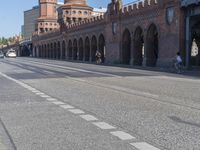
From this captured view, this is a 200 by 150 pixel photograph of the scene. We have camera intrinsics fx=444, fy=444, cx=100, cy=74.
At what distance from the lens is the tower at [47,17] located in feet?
417

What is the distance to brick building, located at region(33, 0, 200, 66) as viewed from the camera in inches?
1674

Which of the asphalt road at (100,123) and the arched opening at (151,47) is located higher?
the arched opening at (151,47)

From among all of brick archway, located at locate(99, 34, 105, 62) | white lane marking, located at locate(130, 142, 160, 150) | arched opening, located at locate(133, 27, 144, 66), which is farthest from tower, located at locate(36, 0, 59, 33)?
white lane marking, located at locate(130, 142, 160, 150)

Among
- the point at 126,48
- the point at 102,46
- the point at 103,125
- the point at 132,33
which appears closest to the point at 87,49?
the point at 102,46

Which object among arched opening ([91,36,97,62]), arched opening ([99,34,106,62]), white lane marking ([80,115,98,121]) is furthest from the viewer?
arched opening ([91,36,97,62])

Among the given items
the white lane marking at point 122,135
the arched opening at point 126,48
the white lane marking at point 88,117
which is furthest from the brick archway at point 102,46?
the white lane marking at point 122,135

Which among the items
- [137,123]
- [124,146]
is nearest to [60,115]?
[137,123]

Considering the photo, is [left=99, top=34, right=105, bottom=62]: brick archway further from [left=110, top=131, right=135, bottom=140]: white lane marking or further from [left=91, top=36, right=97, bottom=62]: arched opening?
[left=110, top=131, right=135, bottom=140]: white lane marking

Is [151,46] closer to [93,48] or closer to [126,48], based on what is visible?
[126,48]

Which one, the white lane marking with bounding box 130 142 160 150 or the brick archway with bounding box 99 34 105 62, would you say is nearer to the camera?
the white lane marking with bounding box 130 142 160 150

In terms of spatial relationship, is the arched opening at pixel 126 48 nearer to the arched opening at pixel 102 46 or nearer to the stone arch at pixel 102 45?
the stone arch at pixel 102 45

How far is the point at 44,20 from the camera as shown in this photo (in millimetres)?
127625

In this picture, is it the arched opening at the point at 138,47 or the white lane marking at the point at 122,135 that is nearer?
the white lane marking at the point at 122,135

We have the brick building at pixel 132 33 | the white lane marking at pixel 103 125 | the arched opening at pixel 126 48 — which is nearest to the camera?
the white lane marking at pixel 103 125
